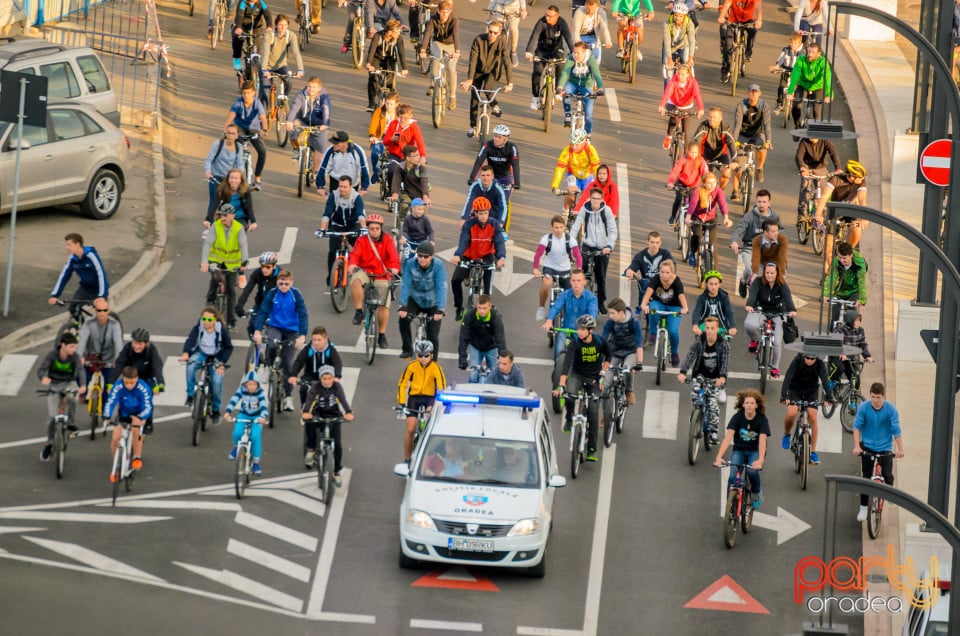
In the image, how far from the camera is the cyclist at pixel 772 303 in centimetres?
2872

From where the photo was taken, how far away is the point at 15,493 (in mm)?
25078

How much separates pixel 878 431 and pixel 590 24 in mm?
15833

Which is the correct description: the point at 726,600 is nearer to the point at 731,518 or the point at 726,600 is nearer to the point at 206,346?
the point at 731,518

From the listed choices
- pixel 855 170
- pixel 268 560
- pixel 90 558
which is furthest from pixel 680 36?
pixel 90 558

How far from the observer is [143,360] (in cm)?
2548

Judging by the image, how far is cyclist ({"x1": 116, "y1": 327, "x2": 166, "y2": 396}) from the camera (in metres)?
25.4

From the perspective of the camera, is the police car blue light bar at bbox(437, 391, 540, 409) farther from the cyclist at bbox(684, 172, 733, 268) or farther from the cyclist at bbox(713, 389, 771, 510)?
the cyclist at bbox(684, 172, 733, 268)

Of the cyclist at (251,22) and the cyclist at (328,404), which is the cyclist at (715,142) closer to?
the cyclist at (251,22)

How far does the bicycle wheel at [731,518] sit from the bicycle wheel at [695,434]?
1965mm

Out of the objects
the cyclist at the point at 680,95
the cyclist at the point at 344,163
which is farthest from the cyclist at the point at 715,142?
the cyclist at the point at 344,163

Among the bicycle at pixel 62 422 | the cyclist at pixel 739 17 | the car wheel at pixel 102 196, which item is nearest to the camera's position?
the bicycle at pixel 62 422

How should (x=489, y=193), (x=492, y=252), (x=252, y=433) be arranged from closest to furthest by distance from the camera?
(x=252, y=433), (x=492, y=252), (x=489, y=193)

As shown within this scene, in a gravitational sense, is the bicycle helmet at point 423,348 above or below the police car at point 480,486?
above

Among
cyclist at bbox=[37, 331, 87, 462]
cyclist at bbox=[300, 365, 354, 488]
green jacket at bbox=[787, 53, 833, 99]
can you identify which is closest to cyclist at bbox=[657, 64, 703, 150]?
green jacket at bbox=[787, 53, 833, 99]
